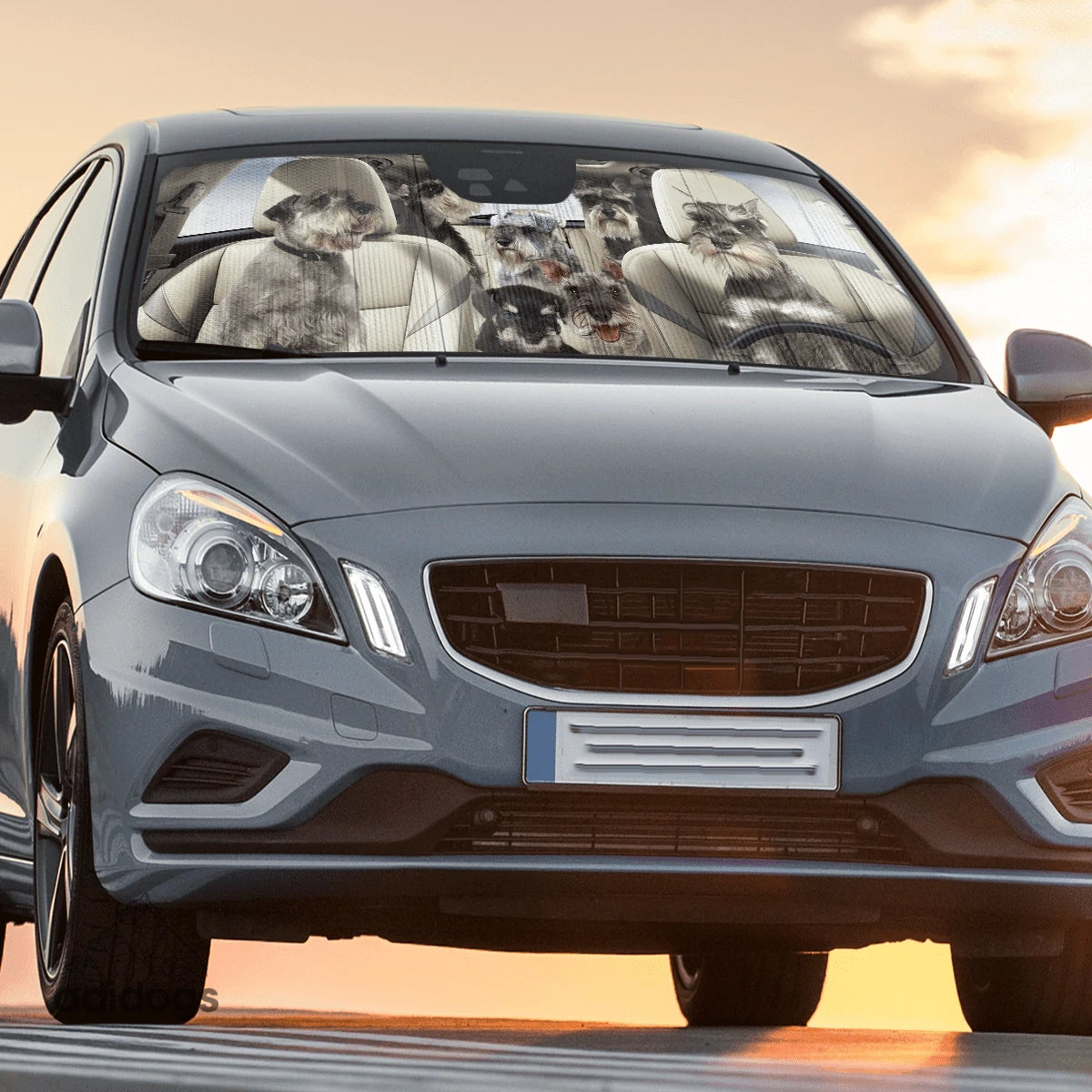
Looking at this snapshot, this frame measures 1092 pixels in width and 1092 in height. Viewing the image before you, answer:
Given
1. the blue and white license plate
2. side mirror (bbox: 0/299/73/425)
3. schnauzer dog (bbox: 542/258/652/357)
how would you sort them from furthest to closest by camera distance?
schnauzer dog (bbox: 542/258/652/357) < side mirror (bbox: 0/299/73/425) < the blue and white license plate

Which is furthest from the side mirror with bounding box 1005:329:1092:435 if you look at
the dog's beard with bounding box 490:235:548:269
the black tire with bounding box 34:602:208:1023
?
the black tire with bounding box 34:602:208:1023

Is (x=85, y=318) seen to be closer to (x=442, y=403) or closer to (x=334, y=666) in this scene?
(x=442, y=403)

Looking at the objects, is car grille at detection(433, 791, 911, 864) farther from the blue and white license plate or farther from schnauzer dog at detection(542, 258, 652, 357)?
schnauzer dog at detection(542, 258, 652, 357)

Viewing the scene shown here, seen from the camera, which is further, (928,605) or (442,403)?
(442,403)

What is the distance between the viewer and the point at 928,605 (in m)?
5.20

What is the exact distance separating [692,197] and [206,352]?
5.26 ft

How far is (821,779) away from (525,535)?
0.71 meters

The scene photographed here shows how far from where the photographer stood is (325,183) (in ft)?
22.2

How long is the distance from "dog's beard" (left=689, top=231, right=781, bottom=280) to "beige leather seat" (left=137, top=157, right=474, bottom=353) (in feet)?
2.21

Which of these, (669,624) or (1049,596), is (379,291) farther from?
(1049,596)

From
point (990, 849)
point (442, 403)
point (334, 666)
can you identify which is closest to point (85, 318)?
point (442, 403)

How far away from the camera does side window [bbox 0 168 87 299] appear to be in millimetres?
7531

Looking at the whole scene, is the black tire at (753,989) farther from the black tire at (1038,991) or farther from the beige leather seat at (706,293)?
the beige leather seat at (706,293)

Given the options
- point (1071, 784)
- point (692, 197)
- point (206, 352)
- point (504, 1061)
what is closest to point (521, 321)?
point (206, 352)
